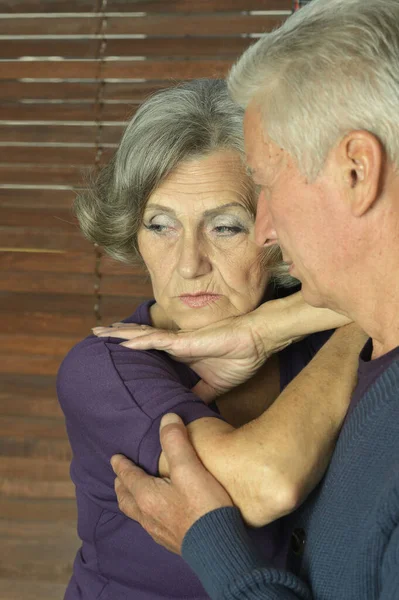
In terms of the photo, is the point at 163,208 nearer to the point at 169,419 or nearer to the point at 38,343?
the point at 169,419

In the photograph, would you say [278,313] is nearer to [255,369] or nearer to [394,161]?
[255,369]

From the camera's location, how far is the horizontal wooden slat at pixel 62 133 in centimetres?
291

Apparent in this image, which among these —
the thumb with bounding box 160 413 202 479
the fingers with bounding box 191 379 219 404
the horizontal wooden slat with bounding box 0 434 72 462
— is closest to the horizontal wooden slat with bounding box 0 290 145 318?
the horizontal wooden slat with bounding box 0 434 72 462

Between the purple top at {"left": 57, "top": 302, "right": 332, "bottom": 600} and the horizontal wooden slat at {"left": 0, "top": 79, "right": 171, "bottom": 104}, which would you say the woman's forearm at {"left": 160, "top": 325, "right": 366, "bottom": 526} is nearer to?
the purple top at {"left": 57, "top": 302, "right": 332, "bottom": 600}

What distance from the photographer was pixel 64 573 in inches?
113

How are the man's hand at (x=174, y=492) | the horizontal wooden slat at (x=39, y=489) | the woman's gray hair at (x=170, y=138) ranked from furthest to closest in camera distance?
the horizontal wooden slat at (x=39, y=489) → the woman's gray hair at (x=170, y=138) → the man's hand at (x=174, y=492)

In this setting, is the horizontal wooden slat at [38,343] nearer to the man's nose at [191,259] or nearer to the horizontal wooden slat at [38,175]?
the horizontal wooden slat at [38,175]

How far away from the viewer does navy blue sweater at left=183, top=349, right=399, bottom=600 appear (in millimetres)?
1247

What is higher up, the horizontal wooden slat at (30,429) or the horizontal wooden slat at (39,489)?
the horizontal wooden slat at (30,429)

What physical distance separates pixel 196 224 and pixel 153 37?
1.38 meters

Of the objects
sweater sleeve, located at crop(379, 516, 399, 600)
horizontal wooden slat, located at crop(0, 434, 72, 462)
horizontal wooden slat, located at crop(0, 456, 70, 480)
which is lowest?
horizontal wooden slat, located at crop(0, 456, 70, 480)

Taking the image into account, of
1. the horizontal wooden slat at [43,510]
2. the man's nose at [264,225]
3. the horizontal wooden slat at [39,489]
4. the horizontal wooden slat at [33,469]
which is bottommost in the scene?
the horizontal wooden slat at [43,510]

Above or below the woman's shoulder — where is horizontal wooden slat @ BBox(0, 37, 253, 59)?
above

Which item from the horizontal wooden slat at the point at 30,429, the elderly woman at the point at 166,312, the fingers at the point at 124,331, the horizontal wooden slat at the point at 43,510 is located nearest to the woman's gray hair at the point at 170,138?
the elderly woman at the point at 166,312
